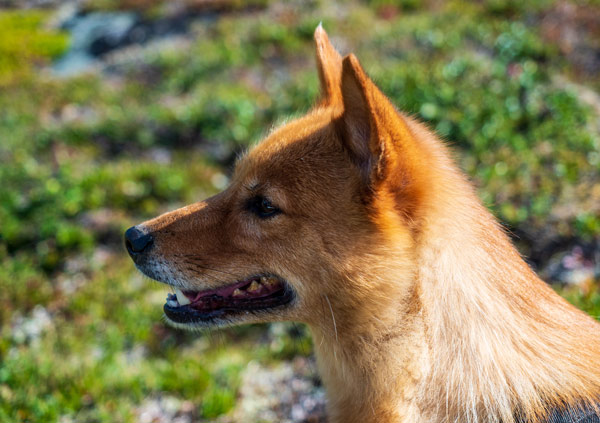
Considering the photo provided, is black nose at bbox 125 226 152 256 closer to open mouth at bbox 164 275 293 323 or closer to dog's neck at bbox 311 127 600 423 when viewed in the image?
open mouth at bbox 164 275 293 323

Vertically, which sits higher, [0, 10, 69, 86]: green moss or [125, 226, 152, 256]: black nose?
[125, 226, 152, 256]: black nose

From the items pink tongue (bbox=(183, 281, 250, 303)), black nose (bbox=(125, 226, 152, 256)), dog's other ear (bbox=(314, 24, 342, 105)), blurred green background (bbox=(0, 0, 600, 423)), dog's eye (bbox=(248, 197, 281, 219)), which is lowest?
blurred green background (bbox=(0, 0, 600, 423))

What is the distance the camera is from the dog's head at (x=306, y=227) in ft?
8.46

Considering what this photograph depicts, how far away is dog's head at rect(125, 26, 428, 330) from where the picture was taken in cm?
258

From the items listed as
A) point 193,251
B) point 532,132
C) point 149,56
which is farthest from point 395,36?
point 193,251

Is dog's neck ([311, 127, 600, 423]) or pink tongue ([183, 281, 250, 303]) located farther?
pink tongue ([183, 281, 250, 303])

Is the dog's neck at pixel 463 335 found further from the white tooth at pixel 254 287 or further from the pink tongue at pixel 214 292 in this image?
the pink tongue at pixel 214 292

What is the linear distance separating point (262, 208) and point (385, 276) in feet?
2.37

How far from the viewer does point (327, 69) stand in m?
3.47

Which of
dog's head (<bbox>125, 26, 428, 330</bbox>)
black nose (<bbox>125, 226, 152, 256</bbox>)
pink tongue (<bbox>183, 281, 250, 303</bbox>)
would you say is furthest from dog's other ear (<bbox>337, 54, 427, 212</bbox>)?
black nose (<bbox>125, 226, 152, 256</bbox>)

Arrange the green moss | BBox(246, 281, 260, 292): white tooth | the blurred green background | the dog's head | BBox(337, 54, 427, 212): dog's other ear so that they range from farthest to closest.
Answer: the green moss, the blurred green background, BBox(246, 281, 260, 292): white tooth, the dog's head, BBox(337, 54, 427, 212): dog's other ear

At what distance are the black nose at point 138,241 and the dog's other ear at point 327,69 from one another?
128 cm

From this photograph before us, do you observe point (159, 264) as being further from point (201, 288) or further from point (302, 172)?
point (302, 172)

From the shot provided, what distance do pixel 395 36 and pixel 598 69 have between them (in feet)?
10.3
